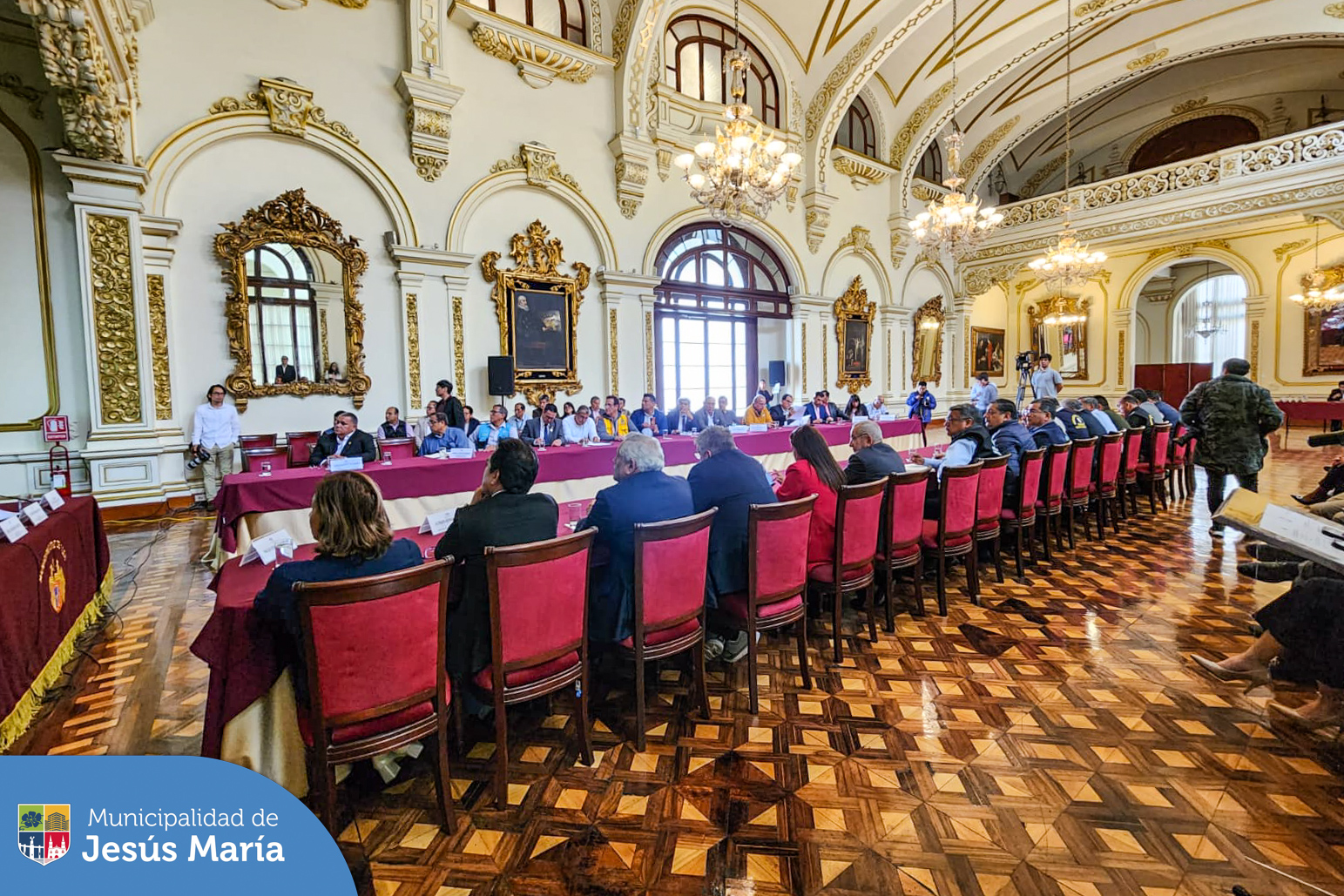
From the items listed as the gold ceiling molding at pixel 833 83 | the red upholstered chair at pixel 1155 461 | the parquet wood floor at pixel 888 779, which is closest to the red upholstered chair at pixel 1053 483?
the parquet wood floor at pixel 888 779

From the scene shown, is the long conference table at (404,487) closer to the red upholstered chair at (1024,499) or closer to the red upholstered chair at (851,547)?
the red upholstered chair at (851,547)

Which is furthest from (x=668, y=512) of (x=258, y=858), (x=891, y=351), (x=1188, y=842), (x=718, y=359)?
(x=891, y=351)

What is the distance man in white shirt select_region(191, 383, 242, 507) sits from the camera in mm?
5957

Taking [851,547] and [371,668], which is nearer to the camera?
[371,668]

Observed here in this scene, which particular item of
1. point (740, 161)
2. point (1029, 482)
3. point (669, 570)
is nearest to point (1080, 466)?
point (1029, 482)

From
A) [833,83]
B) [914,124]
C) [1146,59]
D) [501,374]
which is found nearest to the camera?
[501,374]

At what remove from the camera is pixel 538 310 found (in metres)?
8.06

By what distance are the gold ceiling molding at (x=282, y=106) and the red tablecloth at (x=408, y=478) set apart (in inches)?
163

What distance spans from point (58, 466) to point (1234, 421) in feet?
33.8

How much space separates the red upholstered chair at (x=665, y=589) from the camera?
2.12 m

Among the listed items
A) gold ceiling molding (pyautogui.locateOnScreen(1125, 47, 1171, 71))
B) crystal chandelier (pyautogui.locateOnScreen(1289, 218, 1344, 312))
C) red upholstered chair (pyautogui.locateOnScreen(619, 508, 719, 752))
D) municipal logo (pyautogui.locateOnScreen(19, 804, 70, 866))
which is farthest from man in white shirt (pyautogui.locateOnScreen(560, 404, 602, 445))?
crystal chandelier (pyautogui.locateOnScreen(1289, 218, 1344, 312))

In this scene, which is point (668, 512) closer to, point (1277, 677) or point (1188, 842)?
point (1188, 842)

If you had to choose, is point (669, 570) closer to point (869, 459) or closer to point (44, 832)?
point (869, 459)

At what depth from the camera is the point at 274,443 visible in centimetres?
646
